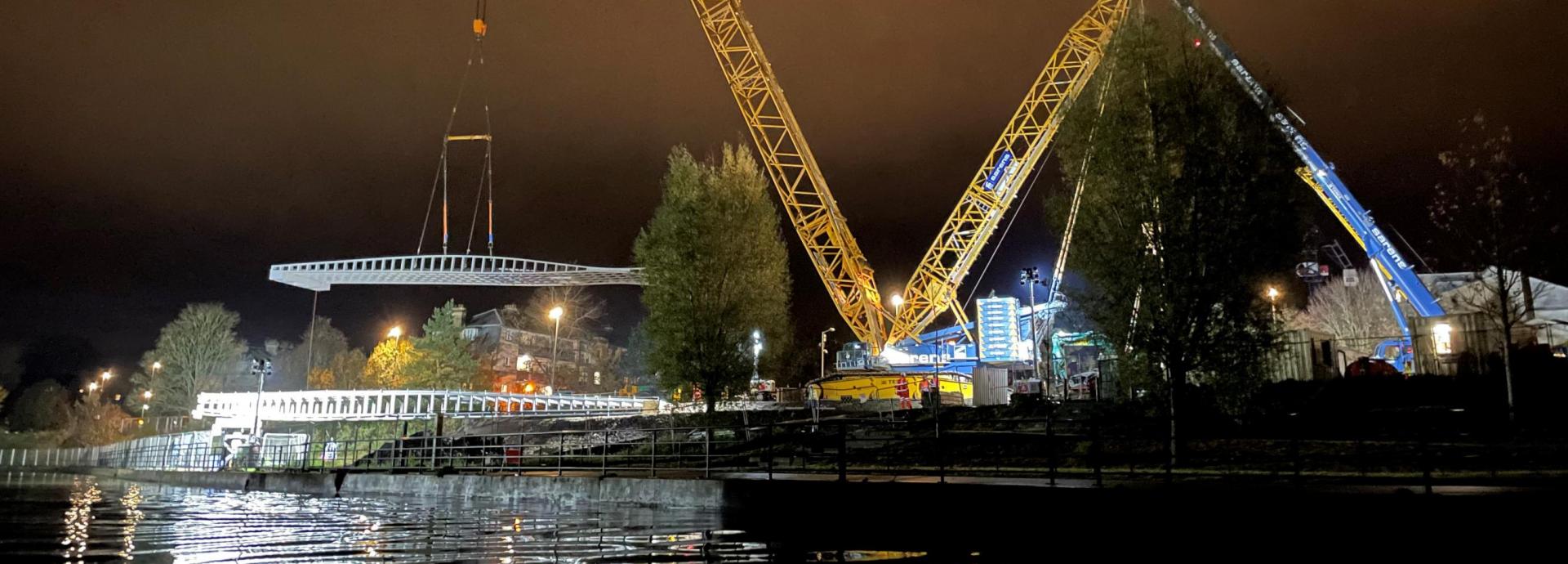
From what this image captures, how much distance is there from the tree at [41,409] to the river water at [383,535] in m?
96.1

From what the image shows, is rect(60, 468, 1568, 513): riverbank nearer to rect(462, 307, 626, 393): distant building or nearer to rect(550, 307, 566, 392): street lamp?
rect(550, 307, 566, 392): street lamp

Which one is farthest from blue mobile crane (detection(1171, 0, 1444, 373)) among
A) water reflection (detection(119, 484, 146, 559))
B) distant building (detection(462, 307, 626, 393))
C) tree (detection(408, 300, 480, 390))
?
distant building (detection(462, 307, 626, 393))

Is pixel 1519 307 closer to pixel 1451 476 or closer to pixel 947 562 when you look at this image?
pixel 1451 476

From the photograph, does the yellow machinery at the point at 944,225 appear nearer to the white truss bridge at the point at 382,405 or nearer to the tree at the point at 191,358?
the white truss bridge at the point at 382,405

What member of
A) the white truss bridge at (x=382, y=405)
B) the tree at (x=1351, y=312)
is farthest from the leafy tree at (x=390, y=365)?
the tree at (x=1351, y=312)

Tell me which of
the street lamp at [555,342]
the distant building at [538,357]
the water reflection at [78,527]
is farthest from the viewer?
the distant building at [538,357]

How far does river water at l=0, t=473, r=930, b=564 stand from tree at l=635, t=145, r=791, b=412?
14.9 meters

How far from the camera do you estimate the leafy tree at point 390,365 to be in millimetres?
65688

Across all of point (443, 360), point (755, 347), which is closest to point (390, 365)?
point (443, 360)

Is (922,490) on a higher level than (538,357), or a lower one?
lower

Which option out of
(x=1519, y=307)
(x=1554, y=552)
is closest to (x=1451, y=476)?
(x=1554, y=552)

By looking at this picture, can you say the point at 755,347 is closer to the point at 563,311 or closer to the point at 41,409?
the point at 563,311

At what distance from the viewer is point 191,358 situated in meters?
74.9

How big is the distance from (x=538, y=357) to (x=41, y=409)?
50.5 meters
